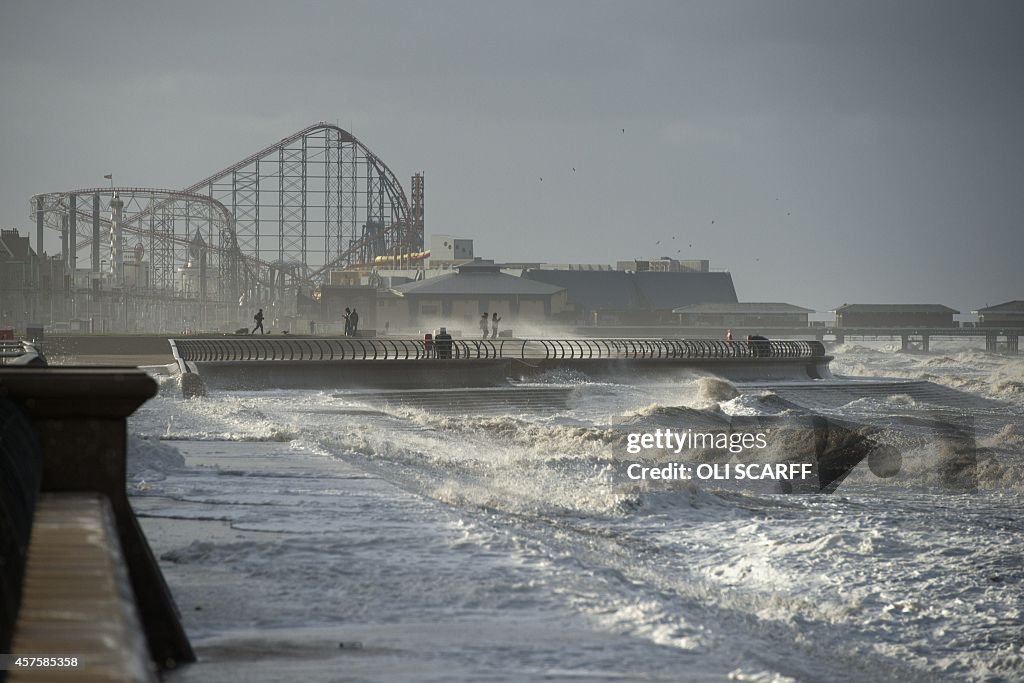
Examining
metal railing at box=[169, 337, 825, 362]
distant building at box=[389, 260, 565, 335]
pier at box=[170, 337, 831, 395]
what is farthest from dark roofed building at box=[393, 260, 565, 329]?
pier at box=[170, 337, 831, 395]

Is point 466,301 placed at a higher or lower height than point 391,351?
higher

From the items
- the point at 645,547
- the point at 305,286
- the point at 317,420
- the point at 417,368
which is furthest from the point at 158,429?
the point at 305,286

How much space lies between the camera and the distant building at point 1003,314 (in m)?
120

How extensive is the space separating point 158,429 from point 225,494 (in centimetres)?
935

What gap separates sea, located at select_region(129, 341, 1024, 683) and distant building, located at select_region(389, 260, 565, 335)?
6311cm

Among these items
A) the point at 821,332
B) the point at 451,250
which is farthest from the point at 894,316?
the point at 451,250

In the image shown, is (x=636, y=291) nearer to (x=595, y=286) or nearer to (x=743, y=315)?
(x=595, y=286)

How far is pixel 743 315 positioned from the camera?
106 meters

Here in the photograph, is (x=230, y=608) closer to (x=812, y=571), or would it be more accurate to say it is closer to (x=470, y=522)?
(x=470, y=522)

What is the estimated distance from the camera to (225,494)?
39.5 ft

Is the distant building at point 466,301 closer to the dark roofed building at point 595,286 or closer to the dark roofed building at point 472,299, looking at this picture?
the dark roofed building at point 472,299

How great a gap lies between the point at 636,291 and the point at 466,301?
25.5 meters

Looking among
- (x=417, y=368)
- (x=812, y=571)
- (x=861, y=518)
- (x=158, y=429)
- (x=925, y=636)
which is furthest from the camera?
(x=417, y=368)

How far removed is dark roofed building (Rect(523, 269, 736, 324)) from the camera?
4097 inches
